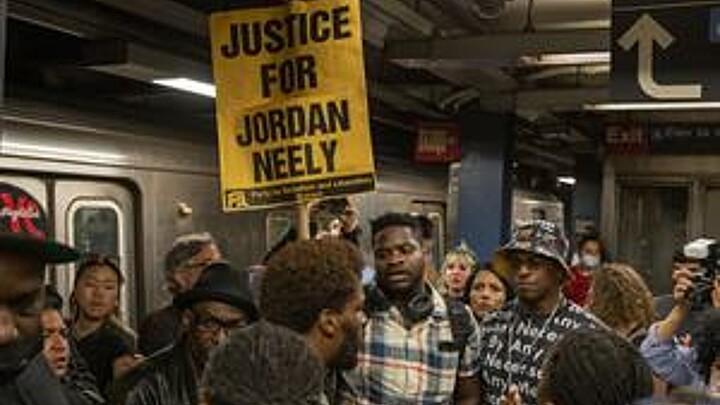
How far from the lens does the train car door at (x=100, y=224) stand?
5.05 m

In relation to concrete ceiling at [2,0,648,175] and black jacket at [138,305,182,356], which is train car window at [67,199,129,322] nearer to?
concrete ceiling at [2,0,648,175]

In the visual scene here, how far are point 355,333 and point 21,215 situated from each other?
0.99m

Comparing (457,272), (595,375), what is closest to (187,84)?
(457,272)

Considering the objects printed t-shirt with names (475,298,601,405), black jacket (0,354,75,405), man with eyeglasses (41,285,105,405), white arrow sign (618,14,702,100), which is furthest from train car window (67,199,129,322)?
black jacket (0,354,75,405)

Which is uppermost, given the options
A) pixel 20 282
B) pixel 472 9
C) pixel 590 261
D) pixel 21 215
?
pixel 472 9

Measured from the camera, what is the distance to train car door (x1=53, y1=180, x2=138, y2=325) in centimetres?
505

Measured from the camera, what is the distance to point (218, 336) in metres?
2.54

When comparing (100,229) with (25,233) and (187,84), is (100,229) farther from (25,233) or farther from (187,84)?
(25,233)

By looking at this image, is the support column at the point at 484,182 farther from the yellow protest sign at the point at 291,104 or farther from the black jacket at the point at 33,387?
the black jacket at the point at 33,387

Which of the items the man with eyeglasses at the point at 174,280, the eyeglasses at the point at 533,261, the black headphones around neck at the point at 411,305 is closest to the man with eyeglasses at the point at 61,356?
the man with eyeglasses at the point at 174,280

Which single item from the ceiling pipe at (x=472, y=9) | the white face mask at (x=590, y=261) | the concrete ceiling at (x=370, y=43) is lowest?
the white face mask at (x=590, y=261)

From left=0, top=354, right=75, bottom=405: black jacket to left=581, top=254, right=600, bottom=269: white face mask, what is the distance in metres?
6.34

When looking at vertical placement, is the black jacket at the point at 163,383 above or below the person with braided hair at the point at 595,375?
below

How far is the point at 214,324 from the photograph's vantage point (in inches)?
101
